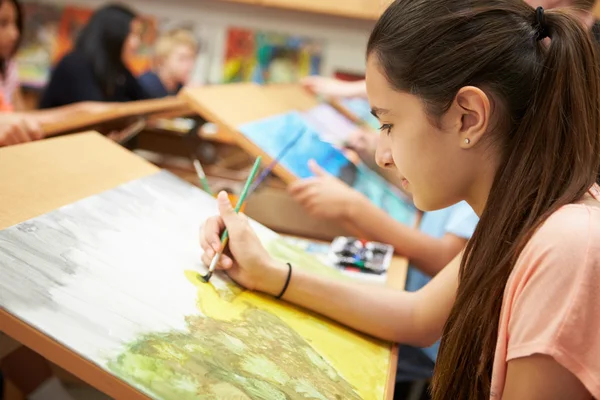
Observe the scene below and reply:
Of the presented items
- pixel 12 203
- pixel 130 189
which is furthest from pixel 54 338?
pixel 130 189

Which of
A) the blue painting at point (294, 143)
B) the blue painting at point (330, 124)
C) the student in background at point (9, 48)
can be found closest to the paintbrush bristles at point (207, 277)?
the blue painting at point (294, 143)

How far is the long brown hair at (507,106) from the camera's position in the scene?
2.85 feet

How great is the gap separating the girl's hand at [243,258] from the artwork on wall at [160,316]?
0.02m

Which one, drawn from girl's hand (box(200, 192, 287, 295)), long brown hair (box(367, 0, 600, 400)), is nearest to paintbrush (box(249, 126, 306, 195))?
girl's hand (box(200, 192, 287, 295))

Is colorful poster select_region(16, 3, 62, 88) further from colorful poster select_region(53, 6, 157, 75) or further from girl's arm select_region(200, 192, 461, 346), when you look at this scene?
girl's arm select_region(200, 192, 461, 346)

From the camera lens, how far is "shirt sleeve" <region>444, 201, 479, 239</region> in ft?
4.82

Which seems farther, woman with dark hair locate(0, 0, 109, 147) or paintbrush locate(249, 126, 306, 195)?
woman with dark hair locate(0, 0, 109, 147)

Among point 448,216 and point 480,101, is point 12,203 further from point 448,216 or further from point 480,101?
point 448,216

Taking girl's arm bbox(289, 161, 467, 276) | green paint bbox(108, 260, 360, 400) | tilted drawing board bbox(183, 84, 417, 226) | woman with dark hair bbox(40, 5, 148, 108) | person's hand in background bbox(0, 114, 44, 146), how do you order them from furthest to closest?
woman with dark hair bbox(40, 5, 148, 108)
tilted drawing board bbox(183, 84, 417, 226)
girl's arm bbox(289, 161, 467, 276)
person's hand in background bbox(0, 114, 44, 146)
green paint bbox(108, 260, 360, 400)

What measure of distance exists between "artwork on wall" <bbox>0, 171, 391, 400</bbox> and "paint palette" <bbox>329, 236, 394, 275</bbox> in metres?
0.39

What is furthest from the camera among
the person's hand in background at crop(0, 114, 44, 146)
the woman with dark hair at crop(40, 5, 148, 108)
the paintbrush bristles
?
the woman with dark hair at crop(40, 5, 148, 108)

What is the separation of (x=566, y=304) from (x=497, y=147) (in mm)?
246

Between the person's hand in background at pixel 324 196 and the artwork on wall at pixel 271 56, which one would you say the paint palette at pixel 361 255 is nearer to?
the person's hand in background at pixel 324 196

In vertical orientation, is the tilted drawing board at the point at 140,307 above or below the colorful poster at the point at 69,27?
above
